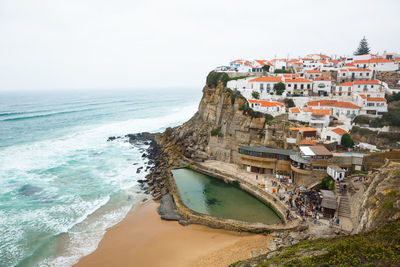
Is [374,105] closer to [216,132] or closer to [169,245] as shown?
[216,132]

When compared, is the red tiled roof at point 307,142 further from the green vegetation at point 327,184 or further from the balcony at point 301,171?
the green vegetation at point 327,184

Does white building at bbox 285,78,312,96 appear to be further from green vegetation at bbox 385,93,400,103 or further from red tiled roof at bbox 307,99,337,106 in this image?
green vegetation at bbox 385,93,400,103

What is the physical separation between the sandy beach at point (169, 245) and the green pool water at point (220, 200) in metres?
2.60

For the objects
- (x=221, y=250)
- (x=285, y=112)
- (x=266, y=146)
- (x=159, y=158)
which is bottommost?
(x=221, y=250)

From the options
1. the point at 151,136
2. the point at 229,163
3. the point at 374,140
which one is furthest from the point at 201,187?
the point at 151,136

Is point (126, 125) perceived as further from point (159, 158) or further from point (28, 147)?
point (159, 158)

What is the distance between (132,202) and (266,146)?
19.1 meters

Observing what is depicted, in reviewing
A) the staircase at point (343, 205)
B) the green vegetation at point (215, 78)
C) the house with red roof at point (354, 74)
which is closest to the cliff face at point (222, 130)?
the green vegetation at point (215, 78)

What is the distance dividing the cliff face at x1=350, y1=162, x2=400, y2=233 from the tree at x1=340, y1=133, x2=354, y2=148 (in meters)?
7.07

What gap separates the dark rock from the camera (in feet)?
Result: 77.6

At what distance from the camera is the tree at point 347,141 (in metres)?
27.2

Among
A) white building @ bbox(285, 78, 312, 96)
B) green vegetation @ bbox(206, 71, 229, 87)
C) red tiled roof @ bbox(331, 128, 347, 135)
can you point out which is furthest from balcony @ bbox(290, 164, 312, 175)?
green vegetation @ bbox(206, 71, 229, 87)

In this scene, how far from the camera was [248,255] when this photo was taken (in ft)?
58.2

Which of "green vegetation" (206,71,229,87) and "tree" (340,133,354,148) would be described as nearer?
"tree" (340,133,354,148)
